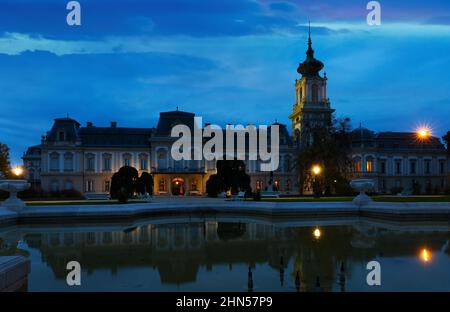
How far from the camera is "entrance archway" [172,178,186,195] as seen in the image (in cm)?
4884

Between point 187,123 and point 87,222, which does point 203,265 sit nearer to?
point 87,222

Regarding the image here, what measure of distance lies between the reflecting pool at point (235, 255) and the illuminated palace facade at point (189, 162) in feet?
102

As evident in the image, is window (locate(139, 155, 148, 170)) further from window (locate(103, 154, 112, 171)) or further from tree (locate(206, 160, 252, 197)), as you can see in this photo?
tree (locate(206, 160, 252, 197))

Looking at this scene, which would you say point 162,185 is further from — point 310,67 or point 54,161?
point 310,67

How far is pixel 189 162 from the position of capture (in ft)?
164

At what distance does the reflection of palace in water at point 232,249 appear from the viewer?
8922mm

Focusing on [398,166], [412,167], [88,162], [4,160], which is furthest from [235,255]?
[412,167]

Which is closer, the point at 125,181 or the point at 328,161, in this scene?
the point at 125,181

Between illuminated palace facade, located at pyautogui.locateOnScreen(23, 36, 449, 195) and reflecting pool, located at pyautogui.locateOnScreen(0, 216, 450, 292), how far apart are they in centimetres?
3112

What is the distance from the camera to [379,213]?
1977cm

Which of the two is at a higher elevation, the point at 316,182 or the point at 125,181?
the point at 125,181

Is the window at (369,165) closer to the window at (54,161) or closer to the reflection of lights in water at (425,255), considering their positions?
the window at (54,161)

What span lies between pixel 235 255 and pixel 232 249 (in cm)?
89
